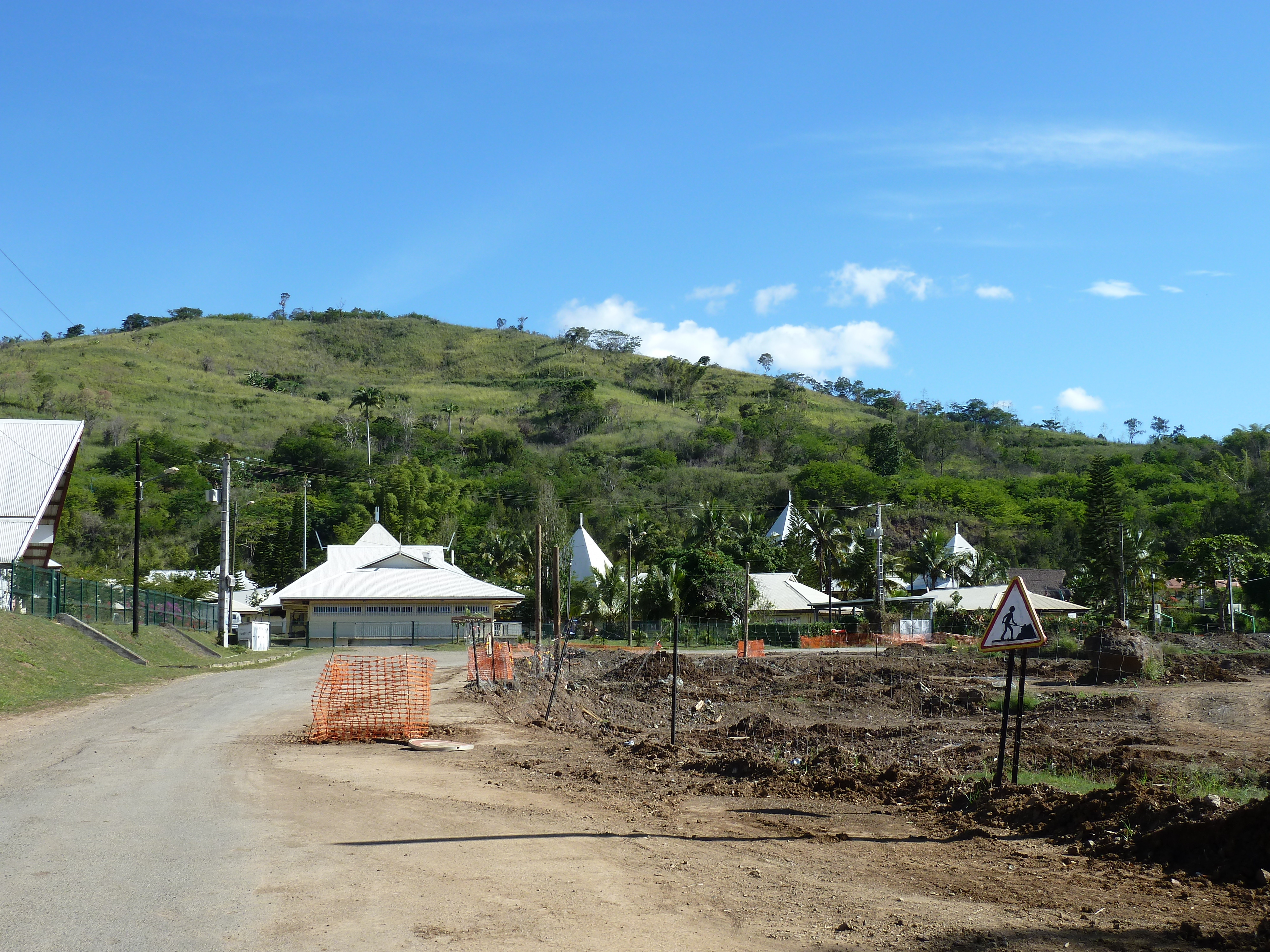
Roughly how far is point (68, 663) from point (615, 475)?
96385 millimetres

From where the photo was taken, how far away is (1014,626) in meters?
10.4

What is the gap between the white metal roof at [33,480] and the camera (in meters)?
40.9

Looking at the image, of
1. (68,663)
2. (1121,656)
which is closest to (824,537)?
(1121,656)

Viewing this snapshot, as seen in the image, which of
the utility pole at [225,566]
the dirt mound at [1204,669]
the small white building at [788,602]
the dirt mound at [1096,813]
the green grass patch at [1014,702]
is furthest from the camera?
the small white building at [788,602]

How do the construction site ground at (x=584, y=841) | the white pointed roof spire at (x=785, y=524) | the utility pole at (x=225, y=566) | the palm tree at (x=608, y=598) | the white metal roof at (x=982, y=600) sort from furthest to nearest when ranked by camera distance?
1. the white pointed roof spire at (x=785, y=524)
2. the palm tree at (x=608, y=598)
3. the white metal roof at (x=982, y=600)
4. the utility pole at (x=225, y=566)
5. the construction site ground at (x=584, y=841)

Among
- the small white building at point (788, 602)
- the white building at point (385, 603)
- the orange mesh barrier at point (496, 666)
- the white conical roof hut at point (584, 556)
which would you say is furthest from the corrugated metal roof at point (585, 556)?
the orange mesh barrier at point (496, 666)

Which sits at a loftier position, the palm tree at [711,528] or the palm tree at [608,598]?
the palm tree at [711,528]

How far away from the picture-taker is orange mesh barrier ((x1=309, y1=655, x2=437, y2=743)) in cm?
1675

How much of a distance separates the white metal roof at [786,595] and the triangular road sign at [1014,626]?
180ft

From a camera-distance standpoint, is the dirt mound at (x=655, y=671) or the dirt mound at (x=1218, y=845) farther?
the dirt mound at (x=655, y=671)

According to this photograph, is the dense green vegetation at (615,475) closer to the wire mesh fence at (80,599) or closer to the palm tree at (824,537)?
the palm tree at (824,537)

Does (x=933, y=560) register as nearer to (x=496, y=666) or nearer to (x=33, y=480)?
(x=496, y=666)

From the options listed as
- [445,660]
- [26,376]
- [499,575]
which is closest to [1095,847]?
[445,660]

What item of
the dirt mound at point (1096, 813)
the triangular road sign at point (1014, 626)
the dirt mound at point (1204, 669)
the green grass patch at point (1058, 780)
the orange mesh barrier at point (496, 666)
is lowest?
the dirt mound at point (1204, 669)
